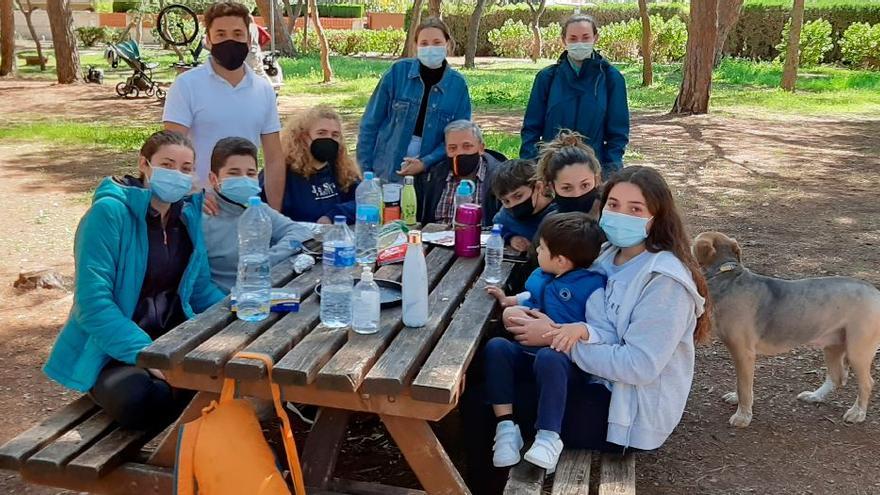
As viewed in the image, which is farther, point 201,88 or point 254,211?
point 201,88

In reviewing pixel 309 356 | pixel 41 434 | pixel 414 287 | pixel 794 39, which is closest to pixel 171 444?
pixel 41 434

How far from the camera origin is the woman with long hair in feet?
15.1

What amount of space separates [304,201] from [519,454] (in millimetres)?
2354

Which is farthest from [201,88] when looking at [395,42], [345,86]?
[395,42]

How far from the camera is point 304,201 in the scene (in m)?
4.70

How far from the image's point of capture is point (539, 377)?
2.87 meters

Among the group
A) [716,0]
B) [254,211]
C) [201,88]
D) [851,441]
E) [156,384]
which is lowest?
[851,441]

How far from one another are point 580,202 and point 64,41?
1608 cm

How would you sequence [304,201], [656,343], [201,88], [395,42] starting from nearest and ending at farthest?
[656,343]
[201,88]
[304,201]
[395,42]

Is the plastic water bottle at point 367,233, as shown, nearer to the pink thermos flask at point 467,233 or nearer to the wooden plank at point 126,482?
the pink thermos flask at point 467,233

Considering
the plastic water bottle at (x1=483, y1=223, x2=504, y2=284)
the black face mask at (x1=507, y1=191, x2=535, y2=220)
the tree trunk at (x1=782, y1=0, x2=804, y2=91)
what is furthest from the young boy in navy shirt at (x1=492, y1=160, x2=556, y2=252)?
the tree trunk at (x1=782, y1=0, x2=804, y2=91)

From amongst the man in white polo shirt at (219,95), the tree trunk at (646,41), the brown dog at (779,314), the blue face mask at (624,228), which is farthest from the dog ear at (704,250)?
the tree trunk at (646,41)

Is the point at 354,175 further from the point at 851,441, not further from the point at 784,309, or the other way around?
the point at 851,441

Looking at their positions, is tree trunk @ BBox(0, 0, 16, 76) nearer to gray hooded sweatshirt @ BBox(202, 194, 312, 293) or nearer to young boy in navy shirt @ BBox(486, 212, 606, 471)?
gray hooded sweatshirt @ BBox(202, 194, 312, 293)
